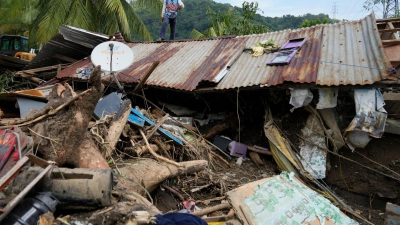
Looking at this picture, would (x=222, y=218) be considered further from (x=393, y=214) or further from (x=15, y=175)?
(x=393, y=214)

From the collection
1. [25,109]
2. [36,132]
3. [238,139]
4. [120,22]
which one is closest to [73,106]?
[36,132]

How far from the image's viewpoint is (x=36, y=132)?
12.0 ft

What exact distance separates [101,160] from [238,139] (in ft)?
12.5

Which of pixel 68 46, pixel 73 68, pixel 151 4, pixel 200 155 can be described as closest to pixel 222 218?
pixel 200 155

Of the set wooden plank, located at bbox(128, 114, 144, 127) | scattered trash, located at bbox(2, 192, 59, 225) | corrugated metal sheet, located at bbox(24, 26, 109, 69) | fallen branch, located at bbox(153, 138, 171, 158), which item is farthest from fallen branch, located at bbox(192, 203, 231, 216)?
corrugated metal sheet, located at bbox(24, 26, 109, 69)

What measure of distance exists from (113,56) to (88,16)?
24.1 ft

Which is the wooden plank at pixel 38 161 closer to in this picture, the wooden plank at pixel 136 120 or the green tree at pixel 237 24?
the wooden plank at pixel 136 120

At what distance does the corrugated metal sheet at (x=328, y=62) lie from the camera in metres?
5.32

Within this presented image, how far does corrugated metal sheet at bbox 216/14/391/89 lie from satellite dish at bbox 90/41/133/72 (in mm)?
2043

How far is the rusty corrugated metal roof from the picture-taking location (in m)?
5.47

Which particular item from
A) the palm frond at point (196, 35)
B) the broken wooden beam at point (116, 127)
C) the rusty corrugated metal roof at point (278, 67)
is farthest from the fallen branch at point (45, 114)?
the palm frond at point (196, 35)

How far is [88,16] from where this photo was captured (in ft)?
41.0

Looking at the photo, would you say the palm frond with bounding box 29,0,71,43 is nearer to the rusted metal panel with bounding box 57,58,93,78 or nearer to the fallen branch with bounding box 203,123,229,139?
the rusted metal panel with bounding box 57,58,93,78

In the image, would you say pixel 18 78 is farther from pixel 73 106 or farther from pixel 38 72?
pixel 73 106
